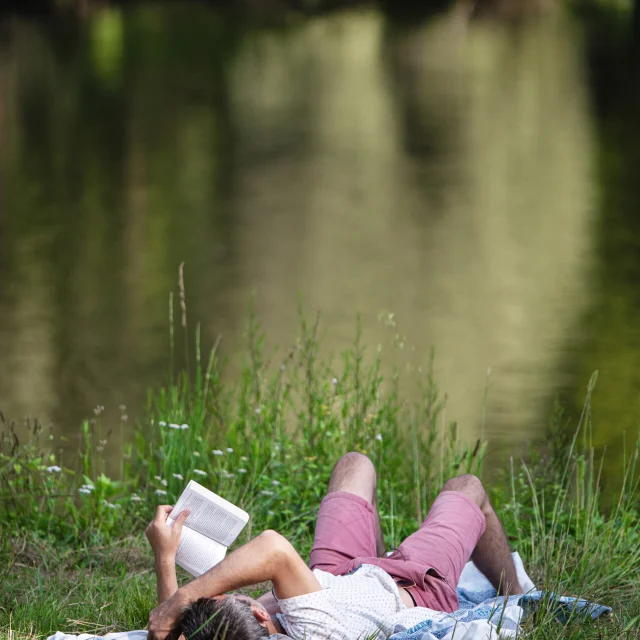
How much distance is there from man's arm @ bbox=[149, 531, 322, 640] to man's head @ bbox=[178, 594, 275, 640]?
0.22 feet

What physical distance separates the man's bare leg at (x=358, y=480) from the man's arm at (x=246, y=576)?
72 centimetres

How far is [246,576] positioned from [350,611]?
1.03 feet

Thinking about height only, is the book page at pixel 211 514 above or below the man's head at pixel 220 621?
above

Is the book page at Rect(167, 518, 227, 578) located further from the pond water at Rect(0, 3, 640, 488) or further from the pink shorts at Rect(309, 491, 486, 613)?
the pond water at Rect(0, 3, 640, 488)

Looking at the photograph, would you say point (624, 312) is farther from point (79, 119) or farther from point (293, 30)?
point (293, 30)

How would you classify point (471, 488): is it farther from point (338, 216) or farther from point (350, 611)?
point (338, 216)

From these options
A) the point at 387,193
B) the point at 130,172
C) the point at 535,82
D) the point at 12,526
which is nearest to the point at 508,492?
the point at 12,526

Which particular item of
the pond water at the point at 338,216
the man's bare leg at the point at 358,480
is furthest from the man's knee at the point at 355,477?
the pond water at the point at 338,216

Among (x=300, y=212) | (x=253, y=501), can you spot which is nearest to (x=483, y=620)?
(x=253, y=501)

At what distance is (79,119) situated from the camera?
18.9 m

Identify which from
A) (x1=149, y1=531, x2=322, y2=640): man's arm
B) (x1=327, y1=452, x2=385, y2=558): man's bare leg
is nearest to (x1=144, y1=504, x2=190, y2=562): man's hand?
(x1=149, y1=531, x2=322, y2=640): man's arm

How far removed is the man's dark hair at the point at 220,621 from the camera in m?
2.84

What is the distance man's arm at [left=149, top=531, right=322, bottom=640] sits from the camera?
299 centimetres

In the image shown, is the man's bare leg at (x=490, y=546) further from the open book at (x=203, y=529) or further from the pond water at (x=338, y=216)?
the pond water at (x=338, y=216)
